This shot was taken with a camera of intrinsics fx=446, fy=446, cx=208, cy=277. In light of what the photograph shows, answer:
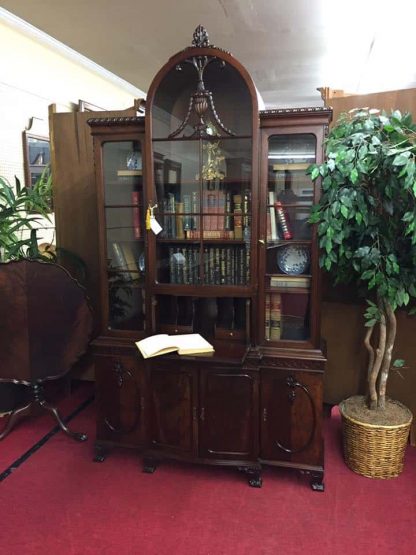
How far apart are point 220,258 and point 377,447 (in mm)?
1255

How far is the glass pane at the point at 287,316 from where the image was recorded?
7.48ft

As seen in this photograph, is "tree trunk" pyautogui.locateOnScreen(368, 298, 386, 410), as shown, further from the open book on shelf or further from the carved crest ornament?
the carved crest ornament

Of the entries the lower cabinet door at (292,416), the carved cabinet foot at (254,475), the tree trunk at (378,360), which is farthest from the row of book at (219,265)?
the carved cabinet foot at (254,475)

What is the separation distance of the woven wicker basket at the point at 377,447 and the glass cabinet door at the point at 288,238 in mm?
569

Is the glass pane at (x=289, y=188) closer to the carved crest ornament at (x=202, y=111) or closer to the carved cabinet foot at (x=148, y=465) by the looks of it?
the carved crest ornament at (x=202, y=111)

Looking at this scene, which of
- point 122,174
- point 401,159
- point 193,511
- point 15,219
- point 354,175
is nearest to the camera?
point 401,159

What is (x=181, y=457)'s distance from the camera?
2316 millimetres

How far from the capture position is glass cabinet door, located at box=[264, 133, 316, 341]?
2.19m

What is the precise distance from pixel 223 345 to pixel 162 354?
356mm

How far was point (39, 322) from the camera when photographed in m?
2.66

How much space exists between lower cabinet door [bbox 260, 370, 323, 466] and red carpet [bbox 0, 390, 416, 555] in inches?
6.3

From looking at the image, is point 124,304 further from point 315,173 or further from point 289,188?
point 315,173

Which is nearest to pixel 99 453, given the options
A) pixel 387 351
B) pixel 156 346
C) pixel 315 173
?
pixel 156 346

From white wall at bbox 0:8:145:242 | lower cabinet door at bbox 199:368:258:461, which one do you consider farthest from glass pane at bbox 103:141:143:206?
white wall at bbox 0:8:145:242
